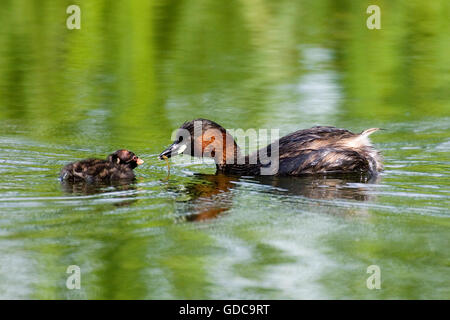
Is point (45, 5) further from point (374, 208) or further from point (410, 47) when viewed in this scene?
point (374, 208)

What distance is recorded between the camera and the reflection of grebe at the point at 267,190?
738cm

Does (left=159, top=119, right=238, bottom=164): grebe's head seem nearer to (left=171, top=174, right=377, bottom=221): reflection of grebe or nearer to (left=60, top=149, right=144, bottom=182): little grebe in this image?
(left=171, top=174, right=377, bottom=221): reflection of grebe

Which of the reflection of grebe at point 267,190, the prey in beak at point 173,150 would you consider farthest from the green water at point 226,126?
the prey in beak at point 173,150

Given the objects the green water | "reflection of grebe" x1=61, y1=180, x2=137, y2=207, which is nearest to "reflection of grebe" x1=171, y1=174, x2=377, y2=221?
the green water

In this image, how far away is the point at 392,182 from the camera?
8.29 metres

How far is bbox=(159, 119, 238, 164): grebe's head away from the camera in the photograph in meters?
9.41

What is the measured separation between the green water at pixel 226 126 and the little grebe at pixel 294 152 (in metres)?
0.25

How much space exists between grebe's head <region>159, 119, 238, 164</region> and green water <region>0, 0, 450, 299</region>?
0.22 meters

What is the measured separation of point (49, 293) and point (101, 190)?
2603 millimetres

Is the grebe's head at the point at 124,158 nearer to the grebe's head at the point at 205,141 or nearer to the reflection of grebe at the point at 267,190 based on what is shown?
the reflection of grebe at the point at 267,190

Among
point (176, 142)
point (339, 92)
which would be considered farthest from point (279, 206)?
point (339, 92)

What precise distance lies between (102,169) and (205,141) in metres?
1.53

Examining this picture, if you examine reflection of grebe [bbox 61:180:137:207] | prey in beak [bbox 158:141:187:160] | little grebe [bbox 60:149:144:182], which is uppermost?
prey in beak [bbox 158:141:187:160]

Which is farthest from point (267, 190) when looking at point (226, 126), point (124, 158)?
point (226, 126)
